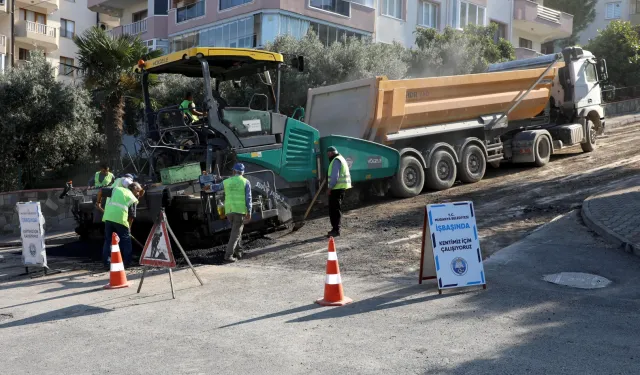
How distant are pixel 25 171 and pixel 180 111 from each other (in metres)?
9.44

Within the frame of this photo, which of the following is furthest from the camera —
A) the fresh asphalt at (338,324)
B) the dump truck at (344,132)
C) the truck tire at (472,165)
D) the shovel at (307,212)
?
the truck tire at (472,165)

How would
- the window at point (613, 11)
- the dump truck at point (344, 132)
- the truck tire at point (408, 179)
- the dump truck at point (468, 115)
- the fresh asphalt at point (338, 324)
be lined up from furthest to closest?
the window at point (613, 11)
the truck tire at point (408, 179)
the dump truck at point (468, 115)
the dump truck at point (344, 132)
the fresh asphalt at point (338, 324)

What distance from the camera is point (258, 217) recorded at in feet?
36.3

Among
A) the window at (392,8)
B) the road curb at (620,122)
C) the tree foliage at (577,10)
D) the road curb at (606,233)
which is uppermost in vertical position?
the tree foliage at (577,10)

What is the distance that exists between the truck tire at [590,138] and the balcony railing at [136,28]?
2063 cm

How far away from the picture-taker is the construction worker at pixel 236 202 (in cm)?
1010

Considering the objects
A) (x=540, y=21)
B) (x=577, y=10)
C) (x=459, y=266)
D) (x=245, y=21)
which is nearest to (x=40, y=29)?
(x=245, y=21)

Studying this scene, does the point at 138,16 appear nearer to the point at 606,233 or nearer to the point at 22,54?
the point at 22,54

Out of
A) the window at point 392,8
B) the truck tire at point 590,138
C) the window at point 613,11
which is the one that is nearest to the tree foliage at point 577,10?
the window at point 613,11

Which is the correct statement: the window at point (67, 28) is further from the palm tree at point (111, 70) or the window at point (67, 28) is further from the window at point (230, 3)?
the palm tree at point (111, 70)

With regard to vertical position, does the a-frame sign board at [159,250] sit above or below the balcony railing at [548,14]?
below

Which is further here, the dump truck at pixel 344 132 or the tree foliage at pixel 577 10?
the tree foliage at pixel 577 10

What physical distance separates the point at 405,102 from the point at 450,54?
12896 millimetres

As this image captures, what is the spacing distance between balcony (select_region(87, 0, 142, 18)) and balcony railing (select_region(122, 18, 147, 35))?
229 cm
